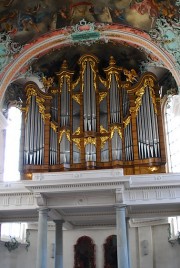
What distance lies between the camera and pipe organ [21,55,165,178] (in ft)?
51.5

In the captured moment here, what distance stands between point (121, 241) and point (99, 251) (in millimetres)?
6002

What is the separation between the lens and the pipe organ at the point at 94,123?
15711 mm

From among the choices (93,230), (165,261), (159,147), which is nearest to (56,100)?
(159,147)

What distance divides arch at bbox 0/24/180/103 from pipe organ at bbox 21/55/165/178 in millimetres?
1112

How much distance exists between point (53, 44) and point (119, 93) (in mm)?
3390

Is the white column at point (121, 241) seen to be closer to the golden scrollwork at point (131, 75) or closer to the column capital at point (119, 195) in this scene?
the column capital at point (119, 195)

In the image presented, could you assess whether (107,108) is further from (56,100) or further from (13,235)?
(13,235)

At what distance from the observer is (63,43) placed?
55.4 ft

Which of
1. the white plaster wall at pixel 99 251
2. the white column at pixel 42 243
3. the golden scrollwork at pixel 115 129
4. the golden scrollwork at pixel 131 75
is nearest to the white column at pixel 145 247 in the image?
the white plaster wall at pixel 99 251

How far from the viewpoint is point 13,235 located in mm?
18047

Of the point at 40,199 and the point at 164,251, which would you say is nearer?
the point at 40,199

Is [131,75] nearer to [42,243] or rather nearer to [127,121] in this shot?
[127,121]

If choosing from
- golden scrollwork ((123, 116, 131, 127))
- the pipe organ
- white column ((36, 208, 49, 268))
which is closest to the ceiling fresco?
the pipe organ

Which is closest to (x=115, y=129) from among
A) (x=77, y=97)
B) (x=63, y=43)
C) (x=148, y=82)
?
(x=77, y=97)
